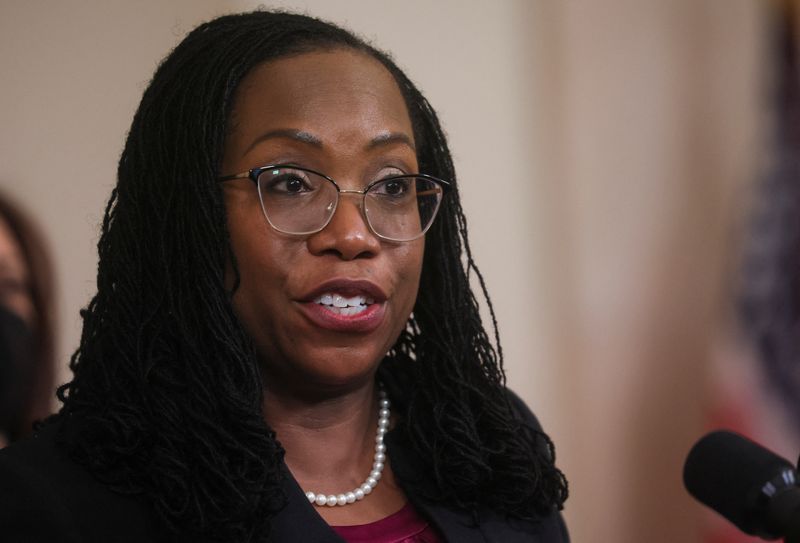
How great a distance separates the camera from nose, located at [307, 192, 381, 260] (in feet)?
3.44

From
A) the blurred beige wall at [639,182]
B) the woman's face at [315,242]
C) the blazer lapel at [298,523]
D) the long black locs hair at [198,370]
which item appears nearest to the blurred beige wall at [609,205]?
the blurred beige wall at [639,182]

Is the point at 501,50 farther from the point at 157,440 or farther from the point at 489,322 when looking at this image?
the point at 157,440

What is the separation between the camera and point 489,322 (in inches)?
74.8

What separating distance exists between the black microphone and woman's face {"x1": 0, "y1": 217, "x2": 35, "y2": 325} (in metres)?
1.15

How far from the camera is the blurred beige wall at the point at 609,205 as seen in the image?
1.99 meters

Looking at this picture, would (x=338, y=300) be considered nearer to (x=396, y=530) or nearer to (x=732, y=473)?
(x=396, y=530)

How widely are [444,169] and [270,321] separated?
15.5 inches

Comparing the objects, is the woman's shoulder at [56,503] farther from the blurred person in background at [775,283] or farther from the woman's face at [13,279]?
the blurred person in background at [775,283]

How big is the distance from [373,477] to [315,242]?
13.2 inches

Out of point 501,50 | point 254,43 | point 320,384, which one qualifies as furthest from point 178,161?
point 501,50

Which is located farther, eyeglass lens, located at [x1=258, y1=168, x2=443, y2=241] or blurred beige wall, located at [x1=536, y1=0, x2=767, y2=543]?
blurred beige wall, located at [x1=536, y1=0, x2=767, y2=543]

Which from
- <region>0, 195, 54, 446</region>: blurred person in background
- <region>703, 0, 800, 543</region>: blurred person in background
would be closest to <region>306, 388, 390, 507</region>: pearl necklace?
<region>0, 195, 54, 446</region>: blurred person in background

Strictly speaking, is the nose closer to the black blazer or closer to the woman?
the woman

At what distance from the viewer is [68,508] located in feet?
3.19
